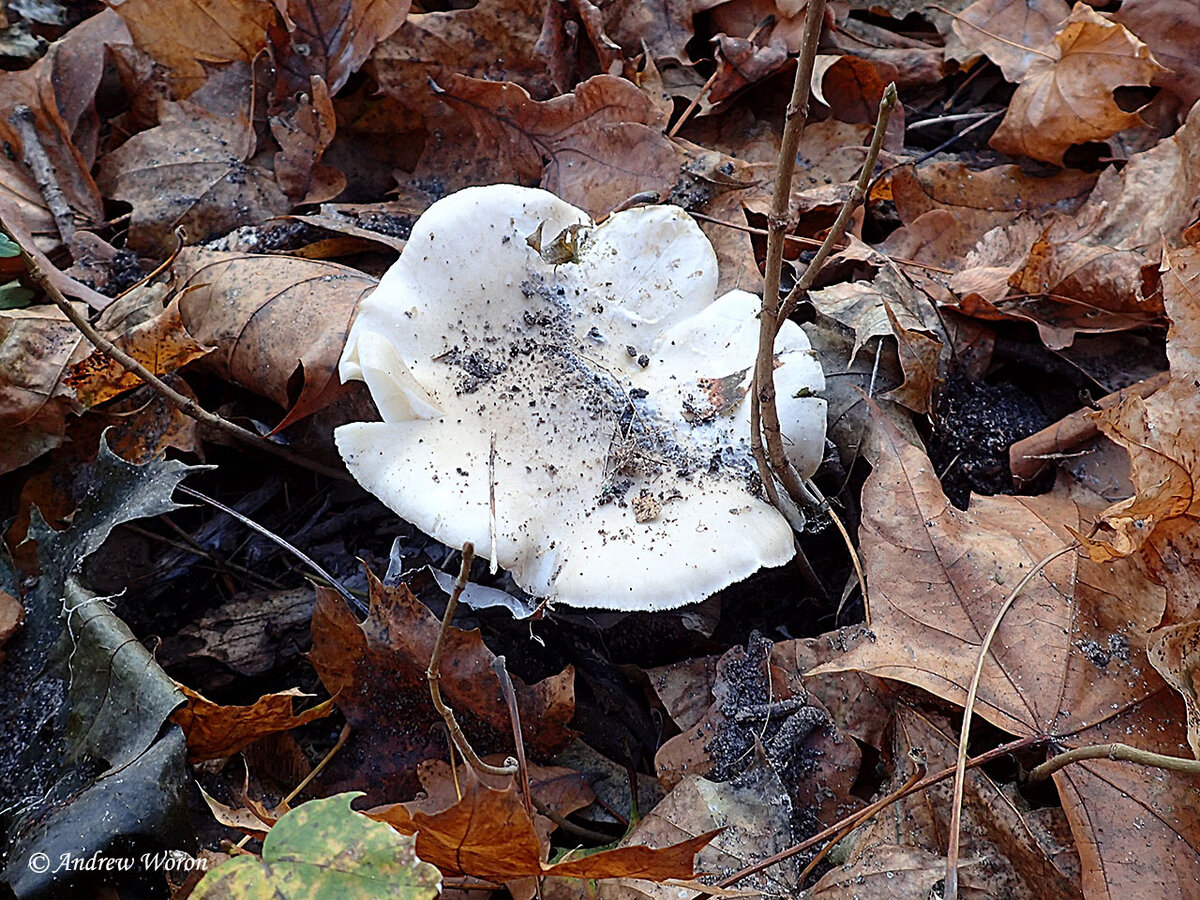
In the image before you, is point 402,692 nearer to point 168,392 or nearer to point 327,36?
point 168,392

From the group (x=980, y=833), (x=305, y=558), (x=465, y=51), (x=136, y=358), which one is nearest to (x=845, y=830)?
(x=980, y=833)

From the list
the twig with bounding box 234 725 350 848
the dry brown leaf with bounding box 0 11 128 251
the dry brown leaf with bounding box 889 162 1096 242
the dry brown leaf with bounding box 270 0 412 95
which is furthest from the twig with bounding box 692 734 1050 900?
the dry brown leaf with bounding box 0 11 128 251

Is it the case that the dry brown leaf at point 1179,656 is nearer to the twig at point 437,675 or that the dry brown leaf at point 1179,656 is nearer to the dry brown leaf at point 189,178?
the twig at point 437,675

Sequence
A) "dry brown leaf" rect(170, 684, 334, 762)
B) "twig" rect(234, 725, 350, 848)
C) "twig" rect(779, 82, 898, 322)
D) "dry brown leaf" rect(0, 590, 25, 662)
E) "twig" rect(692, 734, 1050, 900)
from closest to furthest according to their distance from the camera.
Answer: "twig" rect(779, 82, 898, 322) < "twig" rect(692, 734, 1050, 900) < "dry brown leaf" rect(170, 684, 334, 762) < "twig" rect(234, 725, 350, 848) < "dry brown leaf" rect(0, 590, 25, 662)

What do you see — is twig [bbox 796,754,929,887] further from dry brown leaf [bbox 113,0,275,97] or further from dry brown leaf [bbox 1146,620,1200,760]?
dry brown leaf [bbox 113,0,275,97]

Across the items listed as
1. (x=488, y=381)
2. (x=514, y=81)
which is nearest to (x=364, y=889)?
(x=488, y=381)

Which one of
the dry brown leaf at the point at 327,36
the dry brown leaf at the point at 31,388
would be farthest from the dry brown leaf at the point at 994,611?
the dry brown leaf at the point at 327,36

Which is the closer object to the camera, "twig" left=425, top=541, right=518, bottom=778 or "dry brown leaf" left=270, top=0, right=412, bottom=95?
"twig" left=425, top=541, right=518, bottom=778
